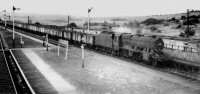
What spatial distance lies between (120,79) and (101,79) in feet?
4.72

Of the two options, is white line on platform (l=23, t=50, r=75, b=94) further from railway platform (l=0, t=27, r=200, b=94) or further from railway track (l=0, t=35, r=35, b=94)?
railway track (l=0, t=35, r=35, b=94)

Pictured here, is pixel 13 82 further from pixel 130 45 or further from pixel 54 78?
pixel 130 45

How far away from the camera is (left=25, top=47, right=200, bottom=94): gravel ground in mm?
14936

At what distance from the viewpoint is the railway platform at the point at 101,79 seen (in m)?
15.0

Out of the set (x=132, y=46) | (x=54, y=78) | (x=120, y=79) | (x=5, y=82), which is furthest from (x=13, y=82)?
(x=132, y=46)

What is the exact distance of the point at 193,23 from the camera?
62.8 metres

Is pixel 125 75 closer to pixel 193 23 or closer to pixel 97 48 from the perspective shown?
pixel 97 48

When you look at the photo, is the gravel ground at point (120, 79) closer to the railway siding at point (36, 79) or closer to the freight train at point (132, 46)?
the railway siding at point (36, 79)

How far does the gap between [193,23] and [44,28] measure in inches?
1620

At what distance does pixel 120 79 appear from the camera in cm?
1758

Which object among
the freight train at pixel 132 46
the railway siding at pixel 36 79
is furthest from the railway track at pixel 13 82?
the freight train at pixel 132 46

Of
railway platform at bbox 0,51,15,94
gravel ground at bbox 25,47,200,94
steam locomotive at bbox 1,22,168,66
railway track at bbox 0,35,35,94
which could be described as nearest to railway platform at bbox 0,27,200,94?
gravel ground at bbox 25,47,200,94

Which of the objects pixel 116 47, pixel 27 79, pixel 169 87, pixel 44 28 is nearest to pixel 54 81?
pixel 27 79

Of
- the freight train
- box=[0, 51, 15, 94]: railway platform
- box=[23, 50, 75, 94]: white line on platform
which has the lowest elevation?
box=[0, 51, 15, 94]: railway platform
